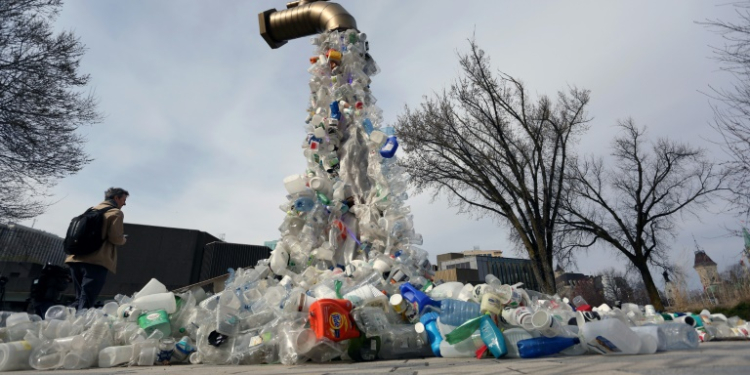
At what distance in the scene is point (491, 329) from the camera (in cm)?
202

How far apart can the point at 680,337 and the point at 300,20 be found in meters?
5.72

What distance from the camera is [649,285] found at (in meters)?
9.65

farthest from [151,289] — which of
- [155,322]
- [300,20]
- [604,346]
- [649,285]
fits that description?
[649,285]

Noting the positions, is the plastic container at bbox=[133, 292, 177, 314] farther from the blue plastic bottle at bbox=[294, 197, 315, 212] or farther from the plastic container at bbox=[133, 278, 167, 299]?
the blue plastic bottle at bbox=[294, 197, 315, 212]

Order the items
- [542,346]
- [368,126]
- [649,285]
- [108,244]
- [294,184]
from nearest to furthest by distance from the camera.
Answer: [542,346]
[108,244]
[294,184]
[368,126]
[649,285]

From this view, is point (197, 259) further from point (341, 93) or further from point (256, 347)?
point (256, 347)

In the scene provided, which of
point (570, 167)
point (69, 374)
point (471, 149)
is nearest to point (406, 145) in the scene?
point (471, 149)

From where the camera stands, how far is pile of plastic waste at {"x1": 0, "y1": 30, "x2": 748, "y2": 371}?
206 cm

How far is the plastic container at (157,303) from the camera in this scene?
9.04ft

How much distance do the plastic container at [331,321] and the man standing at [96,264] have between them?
2357 mm

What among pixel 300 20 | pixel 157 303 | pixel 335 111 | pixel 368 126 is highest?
pixel 300 20

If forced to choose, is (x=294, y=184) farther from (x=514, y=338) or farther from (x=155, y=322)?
(x=514, y=338)

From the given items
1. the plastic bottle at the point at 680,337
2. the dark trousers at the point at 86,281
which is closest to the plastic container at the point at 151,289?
the dark trousers at the point at 86,281

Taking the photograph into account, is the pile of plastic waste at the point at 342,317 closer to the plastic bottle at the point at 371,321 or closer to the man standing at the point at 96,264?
the plastic bottle at the point at 371,321
